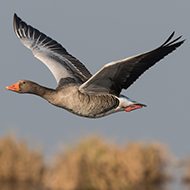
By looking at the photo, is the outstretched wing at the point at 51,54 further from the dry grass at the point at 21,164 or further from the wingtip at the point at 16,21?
the dry grass at the point at 21,164

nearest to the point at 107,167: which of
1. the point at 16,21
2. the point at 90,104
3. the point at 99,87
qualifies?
the point at 90,104

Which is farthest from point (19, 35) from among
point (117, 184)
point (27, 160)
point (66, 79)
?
point (117, 184)

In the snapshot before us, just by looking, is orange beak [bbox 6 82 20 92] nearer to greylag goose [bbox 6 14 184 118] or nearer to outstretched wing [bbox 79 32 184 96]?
greylag goose [bbox 6 14 184 118]

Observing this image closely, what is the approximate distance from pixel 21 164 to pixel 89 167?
125 inches

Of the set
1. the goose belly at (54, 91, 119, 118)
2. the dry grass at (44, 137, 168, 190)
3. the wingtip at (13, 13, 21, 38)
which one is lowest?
the dry grass at (44, 137, 168, 190)

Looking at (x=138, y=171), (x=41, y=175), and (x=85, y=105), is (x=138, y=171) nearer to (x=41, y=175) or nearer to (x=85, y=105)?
(x=41, y=175)

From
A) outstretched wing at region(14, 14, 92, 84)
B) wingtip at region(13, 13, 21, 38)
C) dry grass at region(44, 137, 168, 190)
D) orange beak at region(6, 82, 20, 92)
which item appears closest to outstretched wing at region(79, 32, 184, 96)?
outstretched wing at region(14, 14, 92, 84)

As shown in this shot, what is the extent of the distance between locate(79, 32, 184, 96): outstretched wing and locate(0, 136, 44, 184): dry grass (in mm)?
5066

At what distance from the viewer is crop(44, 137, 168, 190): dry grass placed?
14.2 metres

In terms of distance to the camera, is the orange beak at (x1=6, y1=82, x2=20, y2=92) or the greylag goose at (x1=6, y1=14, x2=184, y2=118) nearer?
the greylag goose at (x1=6, y1=14, x2=184, y2=118)

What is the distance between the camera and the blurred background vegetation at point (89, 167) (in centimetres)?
1427

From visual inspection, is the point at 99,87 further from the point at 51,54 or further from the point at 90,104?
the point at 51,54

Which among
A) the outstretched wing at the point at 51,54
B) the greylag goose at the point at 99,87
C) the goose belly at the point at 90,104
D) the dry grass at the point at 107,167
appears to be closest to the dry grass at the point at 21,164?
the dry grass at the point at 107,167

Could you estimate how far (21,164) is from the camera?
16203 millimetres
